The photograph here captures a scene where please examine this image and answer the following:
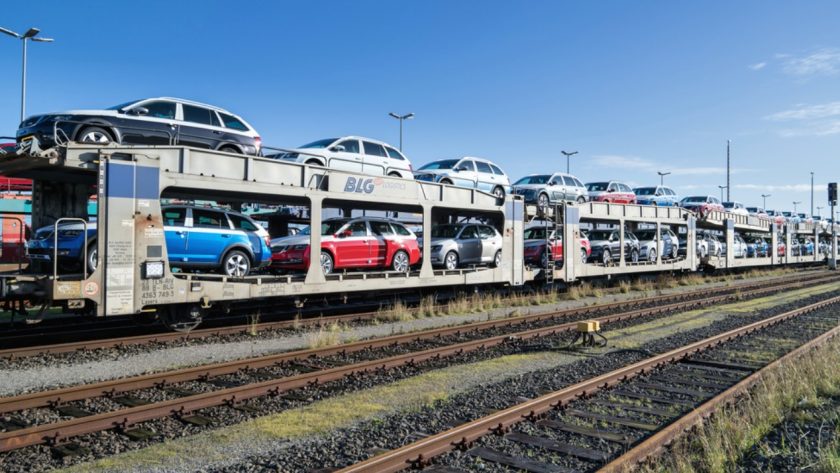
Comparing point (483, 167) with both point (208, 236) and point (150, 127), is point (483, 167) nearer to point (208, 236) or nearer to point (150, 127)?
point (208, 236)

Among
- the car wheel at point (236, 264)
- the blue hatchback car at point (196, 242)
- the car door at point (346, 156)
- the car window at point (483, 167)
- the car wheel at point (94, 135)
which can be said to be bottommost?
the car wheel at point (236, 264)

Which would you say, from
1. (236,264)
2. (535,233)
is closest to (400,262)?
(236,264)

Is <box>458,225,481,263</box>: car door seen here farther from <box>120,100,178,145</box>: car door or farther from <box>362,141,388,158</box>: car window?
<box>120,100,178,145</box>: car door

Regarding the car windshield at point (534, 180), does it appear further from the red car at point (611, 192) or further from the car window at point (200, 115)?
the car window at point (200, 115)

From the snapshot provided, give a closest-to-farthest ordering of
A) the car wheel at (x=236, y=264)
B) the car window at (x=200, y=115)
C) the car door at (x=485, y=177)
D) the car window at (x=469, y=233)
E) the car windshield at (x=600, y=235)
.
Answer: the car wheel at (x=236, y=264) < the car window at (x=200, y=115) < the car window at (x=469, y=233) < the car door at (x=485, y=177) < the car windshield at (x=600, y=235)

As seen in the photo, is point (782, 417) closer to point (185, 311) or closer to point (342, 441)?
point (342, 441)

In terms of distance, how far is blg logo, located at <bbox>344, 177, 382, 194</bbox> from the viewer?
13.2 m

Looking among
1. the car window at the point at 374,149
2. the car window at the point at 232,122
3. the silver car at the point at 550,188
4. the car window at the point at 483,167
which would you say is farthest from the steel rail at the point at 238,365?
the silver car at the point at 550,188

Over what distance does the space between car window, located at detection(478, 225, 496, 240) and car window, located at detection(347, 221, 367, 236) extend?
4.29 m

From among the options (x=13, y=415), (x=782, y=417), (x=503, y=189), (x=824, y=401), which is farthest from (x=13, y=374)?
(x=503, y=189)

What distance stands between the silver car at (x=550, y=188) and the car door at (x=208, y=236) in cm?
1159

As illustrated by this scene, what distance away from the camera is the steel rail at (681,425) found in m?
5.04

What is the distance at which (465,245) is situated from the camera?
17359 mm

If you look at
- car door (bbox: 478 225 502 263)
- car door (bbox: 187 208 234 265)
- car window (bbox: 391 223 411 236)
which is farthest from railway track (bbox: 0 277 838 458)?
car door (bbox: 478 225 502 263)
